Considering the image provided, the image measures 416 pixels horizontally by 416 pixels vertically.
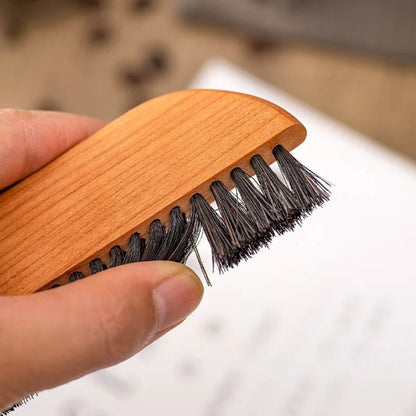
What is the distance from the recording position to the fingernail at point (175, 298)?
38cm

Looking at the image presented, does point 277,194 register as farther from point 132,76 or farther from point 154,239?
point 132,76

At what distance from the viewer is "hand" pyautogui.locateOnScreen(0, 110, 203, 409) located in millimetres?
351

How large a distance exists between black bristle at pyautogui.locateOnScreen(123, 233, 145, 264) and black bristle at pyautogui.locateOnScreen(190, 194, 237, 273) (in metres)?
0.05

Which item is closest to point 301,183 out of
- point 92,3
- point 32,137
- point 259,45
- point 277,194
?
point 277,194

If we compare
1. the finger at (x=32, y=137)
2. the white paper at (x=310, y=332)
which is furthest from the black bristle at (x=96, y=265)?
the white paper at (x=310, y=332)

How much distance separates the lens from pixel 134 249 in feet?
1.33

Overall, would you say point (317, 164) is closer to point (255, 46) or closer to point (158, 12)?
point (255, 46)

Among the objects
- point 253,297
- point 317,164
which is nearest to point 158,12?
point 317,164

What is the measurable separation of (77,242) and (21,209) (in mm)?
60

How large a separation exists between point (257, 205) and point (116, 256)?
11cm

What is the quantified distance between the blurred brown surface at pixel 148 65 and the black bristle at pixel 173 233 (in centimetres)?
52

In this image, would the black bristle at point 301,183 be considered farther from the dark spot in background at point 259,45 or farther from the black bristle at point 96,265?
the dark spot in background at point 259,45

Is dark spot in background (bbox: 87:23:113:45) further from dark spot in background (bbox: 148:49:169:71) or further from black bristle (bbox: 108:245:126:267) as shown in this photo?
black bristle (bbox: 108:245:126:267)

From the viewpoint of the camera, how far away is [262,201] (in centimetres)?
40
